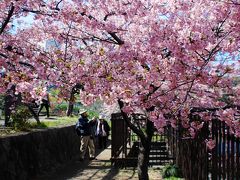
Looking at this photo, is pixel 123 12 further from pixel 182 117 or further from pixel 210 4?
pixel 182 117

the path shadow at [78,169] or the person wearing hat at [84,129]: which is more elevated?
the person wearing hat at [84,129]

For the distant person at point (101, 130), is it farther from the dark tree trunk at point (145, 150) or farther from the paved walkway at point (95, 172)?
the dark tree trunk at point (145, 150)

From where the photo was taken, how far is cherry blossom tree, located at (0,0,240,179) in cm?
668

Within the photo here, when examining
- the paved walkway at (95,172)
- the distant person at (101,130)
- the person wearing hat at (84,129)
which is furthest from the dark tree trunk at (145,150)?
the distant person at (101,130)

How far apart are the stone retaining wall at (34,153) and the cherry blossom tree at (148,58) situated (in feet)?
6.67

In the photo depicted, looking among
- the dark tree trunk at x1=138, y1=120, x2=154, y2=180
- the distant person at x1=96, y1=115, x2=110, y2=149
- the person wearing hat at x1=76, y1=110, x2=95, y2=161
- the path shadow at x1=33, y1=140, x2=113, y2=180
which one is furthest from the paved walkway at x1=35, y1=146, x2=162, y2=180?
the distant person at x1=96, y1=115, x2=110, y2=149

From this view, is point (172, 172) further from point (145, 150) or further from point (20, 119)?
point (20, 119)

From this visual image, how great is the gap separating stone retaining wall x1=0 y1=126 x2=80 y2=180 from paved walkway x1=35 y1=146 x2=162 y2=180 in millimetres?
389

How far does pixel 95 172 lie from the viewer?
1312cm

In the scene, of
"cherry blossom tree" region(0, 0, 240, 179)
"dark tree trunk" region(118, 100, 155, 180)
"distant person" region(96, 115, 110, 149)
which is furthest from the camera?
"distant person" region(96, 115, 110, 149)

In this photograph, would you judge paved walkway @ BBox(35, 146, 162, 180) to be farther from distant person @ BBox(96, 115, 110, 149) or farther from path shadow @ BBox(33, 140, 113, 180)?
distant person @ BBox(96, 115, 110, 149)

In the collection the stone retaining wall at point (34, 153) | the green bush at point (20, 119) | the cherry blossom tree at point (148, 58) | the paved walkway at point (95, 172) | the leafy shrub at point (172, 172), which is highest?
the cherry blossom tree at point (148, 58)

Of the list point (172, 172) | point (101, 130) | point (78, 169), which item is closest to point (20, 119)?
point (78, 169)

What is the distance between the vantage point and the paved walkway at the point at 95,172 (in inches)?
477
